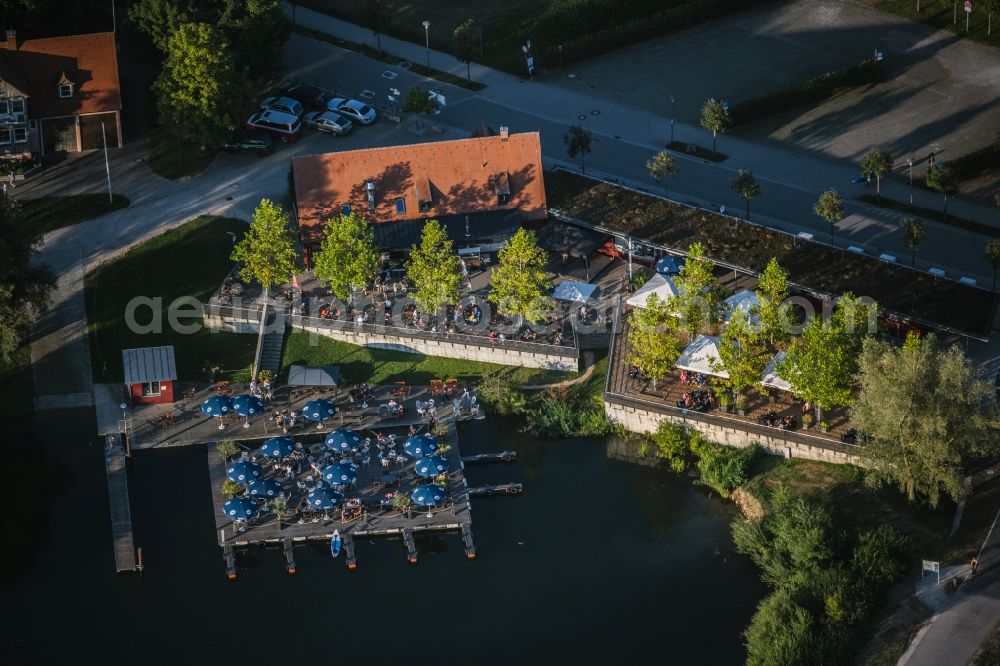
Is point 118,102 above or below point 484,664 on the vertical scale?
above

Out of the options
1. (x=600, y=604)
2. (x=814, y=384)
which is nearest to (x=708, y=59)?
(x=814, y=384)

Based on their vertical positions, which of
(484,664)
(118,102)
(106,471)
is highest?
(118,102)

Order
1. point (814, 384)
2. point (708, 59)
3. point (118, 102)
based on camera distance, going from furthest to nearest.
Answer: point (708, 59)
point (118, 102)
point (814, 384)

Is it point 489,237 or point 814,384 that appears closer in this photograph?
point 814,384

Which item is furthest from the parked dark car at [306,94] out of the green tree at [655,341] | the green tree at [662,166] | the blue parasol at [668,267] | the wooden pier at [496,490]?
the wooden pier at [496,490]

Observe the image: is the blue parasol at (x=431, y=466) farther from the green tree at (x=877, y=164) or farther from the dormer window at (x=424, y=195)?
the green tree at (x=877, y=164)

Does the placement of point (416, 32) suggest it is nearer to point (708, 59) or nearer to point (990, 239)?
point (708, 59)

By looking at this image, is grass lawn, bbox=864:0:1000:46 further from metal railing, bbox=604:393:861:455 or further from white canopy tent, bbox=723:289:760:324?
metal railing, bbox=604:393:861:455
